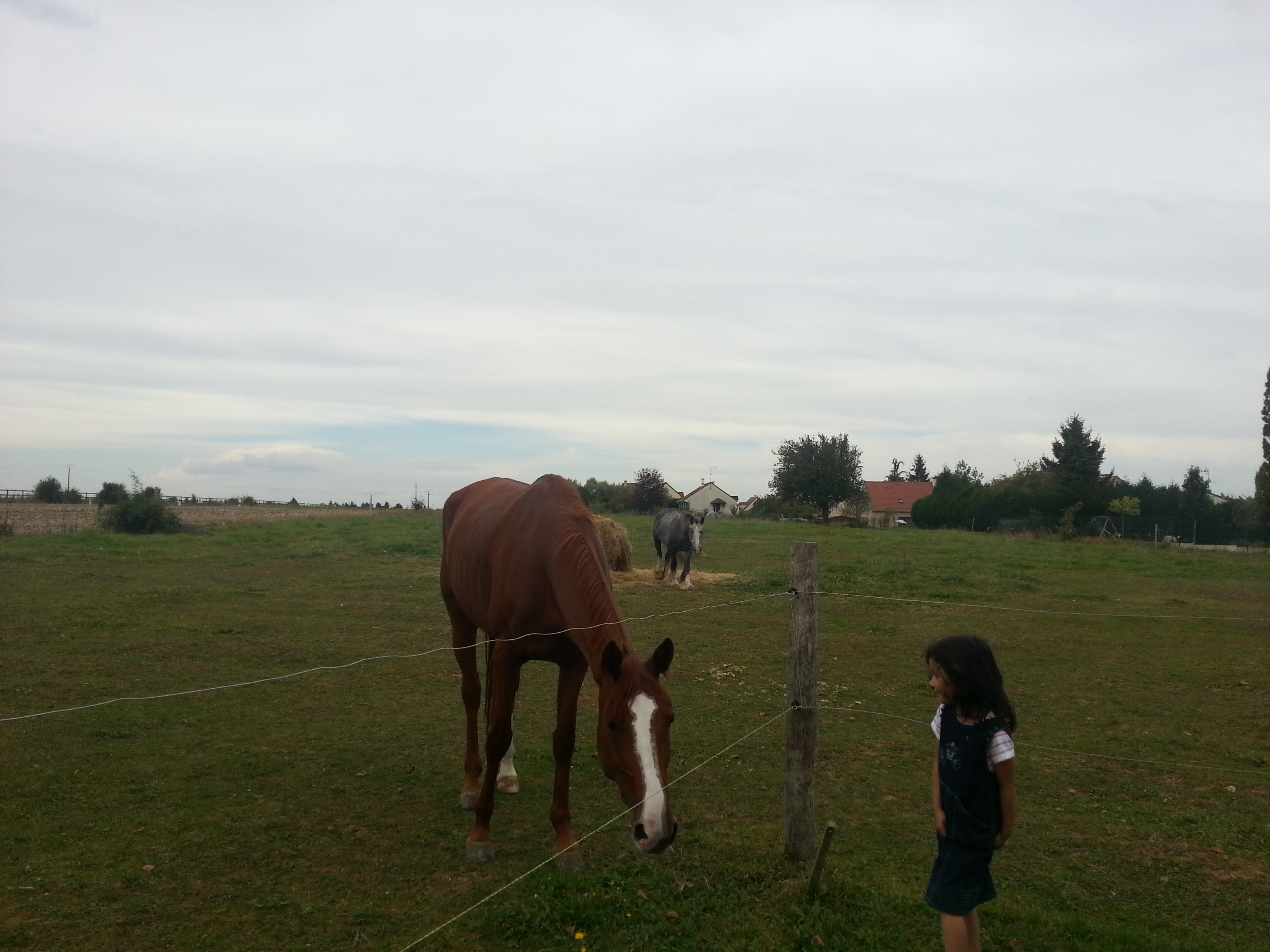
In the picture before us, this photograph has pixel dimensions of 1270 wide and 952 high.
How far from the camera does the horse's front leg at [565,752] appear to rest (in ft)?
14.5

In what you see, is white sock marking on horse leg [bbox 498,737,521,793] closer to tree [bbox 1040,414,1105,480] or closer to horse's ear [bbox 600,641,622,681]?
horse's ear [bbox 600,641,622,681]

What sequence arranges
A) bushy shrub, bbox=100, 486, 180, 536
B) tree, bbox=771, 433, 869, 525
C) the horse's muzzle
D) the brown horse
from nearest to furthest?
the horse's muzzle < the brown horse < bushy shrub, bbox=100, 486, 180, 536 < tree, bbox=771, 433, 869, 525

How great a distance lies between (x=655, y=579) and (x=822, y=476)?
41456mm

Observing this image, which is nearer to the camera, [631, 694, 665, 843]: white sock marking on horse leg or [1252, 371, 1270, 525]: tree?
[631, 694, 665, 843]: white sock marking on horse leg

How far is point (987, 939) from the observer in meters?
3.73

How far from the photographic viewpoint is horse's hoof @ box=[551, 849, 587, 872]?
14.0 feet

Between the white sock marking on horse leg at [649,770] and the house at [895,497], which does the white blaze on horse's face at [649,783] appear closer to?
the white sock marking on horse leg at [649,770]

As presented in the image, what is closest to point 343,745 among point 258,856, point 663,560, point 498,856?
point 258,856

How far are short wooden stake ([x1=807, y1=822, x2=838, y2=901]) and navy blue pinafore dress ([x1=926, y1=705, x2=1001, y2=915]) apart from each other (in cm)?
79

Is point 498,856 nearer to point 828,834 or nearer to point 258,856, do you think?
point 258,856

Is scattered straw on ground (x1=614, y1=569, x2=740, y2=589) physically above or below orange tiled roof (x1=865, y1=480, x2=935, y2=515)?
below

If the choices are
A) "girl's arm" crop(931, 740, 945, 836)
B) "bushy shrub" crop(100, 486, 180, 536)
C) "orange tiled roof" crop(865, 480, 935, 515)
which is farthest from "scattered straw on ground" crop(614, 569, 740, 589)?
"orange tiled roof" crop(865, 480, 935, 515)

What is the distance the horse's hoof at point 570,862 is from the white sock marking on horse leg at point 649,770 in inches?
36.6

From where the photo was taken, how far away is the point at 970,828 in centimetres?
301
